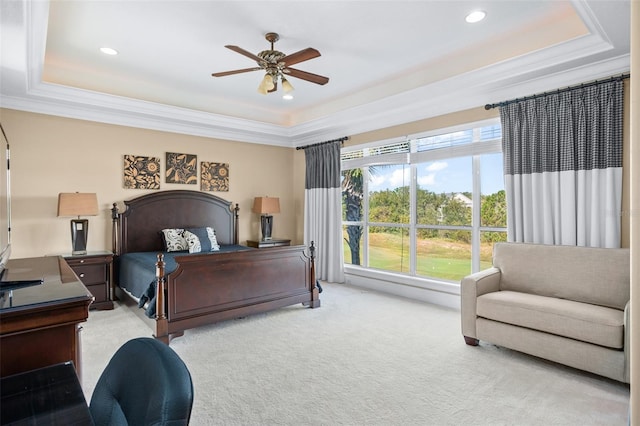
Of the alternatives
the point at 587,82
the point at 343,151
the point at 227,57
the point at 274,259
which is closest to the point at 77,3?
the point at 227,57

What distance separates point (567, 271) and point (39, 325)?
373 centimetres

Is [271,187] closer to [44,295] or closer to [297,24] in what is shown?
[297,24]

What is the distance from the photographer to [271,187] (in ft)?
21.7

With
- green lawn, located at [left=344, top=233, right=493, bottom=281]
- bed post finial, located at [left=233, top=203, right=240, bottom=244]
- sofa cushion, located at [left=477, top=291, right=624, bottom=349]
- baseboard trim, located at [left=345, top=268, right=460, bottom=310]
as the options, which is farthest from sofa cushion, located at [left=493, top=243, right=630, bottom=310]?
bed post finial, located at [left=233, top=203, right=240, bottom=244]

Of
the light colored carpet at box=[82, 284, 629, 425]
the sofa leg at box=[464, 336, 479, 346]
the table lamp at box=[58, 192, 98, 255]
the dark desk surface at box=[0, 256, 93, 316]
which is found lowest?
the light colored carpet at box=[82, 284, 629, 425]

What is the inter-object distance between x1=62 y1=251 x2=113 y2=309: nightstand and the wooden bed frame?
0.25m

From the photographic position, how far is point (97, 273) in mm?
4398

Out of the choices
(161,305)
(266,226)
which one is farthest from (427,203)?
(161,305)

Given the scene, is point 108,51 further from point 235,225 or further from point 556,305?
point 556,305

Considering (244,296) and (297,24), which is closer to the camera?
(297,24)

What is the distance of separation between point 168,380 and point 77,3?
11.2 feet

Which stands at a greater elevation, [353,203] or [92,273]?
[353,203]

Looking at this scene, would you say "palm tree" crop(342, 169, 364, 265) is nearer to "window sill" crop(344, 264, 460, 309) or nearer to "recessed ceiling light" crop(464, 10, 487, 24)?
"window sill" crop(344, 264, 460, 309)

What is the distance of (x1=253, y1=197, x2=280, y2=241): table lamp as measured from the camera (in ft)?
19.6
